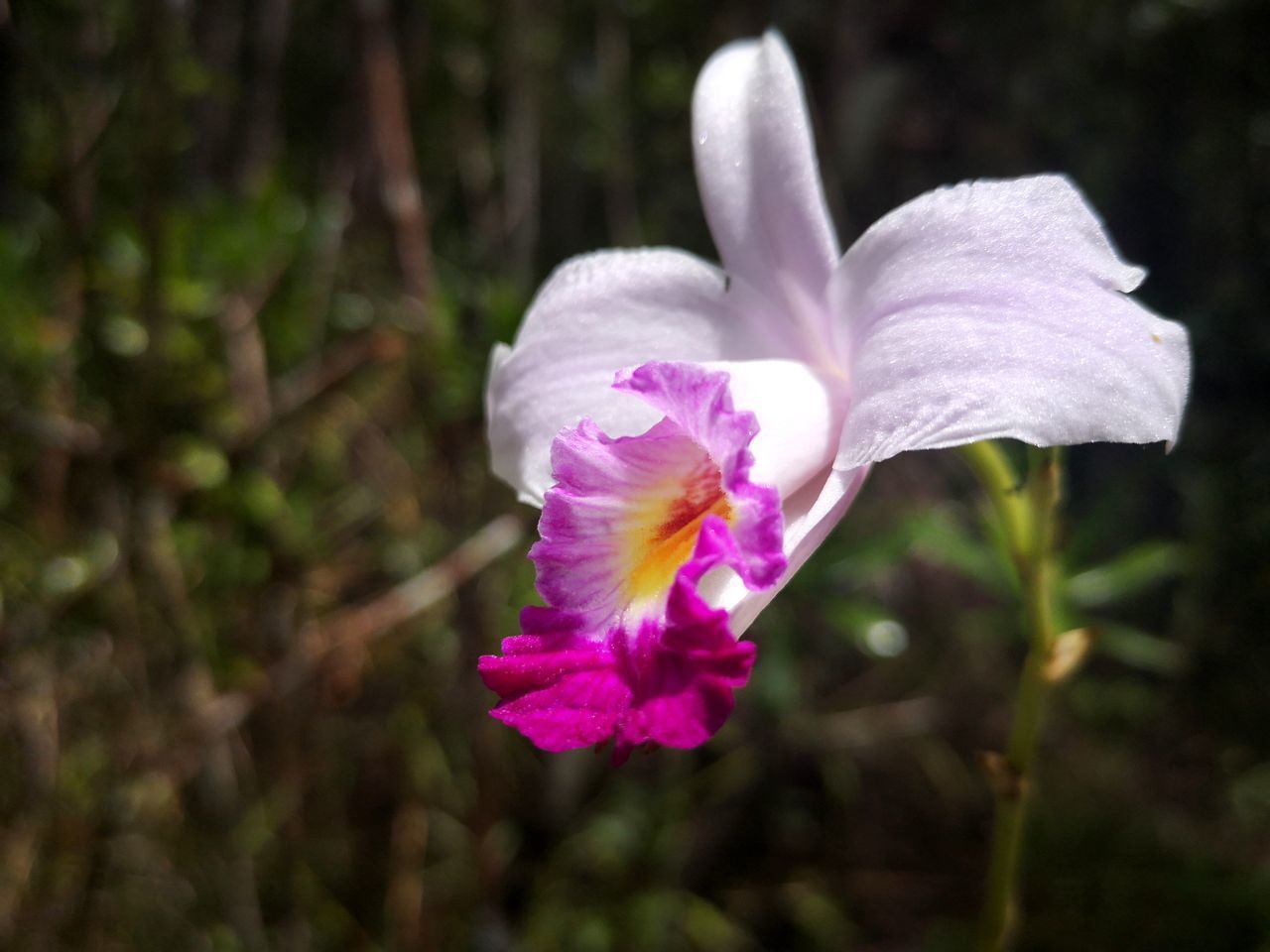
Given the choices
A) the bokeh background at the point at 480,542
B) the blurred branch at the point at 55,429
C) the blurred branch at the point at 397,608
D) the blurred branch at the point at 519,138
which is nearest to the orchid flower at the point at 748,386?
the bokeh background at the point at 480,542

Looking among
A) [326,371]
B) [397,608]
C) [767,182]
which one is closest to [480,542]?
[397,608]

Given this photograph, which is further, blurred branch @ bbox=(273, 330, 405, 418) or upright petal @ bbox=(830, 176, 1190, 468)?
blurred branch @ bbox=(273, 330, 405, 418)

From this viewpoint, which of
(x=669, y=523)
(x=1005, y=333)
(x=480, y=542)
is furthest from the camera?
(x=480, y=542)

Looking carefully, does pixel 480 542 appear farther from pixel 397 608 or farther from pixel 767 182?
pixel 767 182

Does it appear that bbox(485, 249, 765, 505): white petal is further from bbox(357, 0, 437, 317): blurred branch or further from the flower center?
bbox(357, 0, 437, 317): blurred branch

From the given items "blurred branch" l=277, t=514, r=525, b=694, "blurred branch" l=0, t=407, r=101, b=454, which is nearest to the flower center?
"blurred branch" l=277, t=514, r=525, b=694

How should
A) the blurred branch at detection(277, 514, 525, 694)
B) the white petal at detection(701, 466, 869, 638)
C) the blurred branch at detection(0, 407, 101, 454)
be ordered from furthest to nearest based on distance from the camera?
the blurred branch at detection(277, 514, 525, 694) → the blurred branch at detection(0, 407, 101, 454) → the white petal at detection(701, 466, 869, 638)

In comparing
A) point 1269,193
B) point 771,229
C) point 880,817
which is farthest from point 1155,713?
point 771,229

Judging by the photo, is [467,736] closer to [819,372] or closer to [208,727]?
[208,727]
